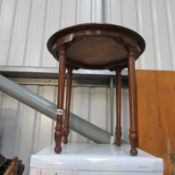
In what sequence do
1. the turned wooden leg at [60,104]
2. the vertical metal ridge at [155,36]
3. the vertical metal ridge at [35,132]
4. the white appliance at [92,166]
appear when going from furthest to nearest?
the vertical metal ridge at [155,36] → the vertical metal ridge at [35,132] → the turned wooden leg at [60,104] → the white appliance at [92,166]

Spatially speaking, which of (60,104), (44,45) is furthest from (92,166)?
(44,45)

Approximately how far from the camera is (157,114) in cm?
132

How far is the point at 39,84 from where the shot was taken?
1.54 metres

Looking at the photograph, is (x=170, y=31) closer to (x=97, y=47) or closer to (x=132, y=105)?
(x=97, y=47)

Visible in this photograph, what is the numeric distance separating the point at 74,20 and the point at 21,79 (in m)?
0.68

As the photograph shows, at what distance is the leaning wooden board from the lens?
1255 mm

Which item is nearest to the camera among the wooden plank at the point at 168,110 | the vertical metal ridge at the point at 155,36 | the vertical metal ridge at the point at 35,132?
the wooden plank at the point at 168,110

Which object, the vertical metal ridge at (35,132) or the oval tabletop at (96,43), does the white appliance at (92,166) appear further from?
the vertical metal ridge at (35,132)

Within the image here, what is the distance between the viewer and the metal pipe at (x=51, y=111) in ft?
4.16

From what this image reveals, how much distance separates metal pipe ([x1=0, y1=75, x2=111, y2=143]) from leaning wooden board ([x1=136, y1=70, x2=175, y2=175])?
26 centimetres

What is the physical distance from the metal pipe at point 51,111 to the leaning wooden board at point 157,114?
0.26 metres

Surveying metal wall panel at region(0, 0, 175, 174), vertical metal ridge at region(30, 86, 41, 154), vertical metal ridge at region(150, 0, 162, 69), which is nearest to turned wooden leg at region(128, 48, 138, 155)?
metal wall panel at region(0, 0, 175, 174)

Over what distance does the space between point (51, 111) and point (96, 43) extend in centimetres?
58

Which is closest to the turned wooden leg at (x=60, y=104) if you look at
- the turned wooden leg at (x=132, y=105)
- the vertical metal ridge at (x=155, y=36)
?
the turned wooden leg at (x=132, y=105)
